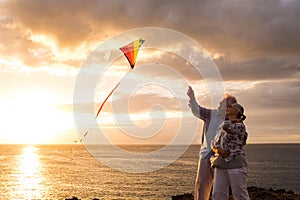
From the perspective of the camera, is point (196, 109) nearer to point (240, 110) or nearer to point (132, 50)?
point (240, 110)

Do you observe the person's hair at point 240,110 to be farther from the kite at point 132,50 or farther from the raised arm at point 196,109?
the kite at point 132,50

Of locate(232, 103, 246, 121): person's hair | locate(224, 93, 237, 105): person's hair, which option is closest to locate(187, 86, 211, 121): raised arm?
locate(224, 93, 237, 105): person's hair

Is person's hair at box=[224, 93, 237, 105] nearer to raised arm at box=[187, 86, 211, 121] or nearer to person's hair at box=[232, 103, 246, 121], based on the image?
person's hair at box=[232, 103, 246, 121]

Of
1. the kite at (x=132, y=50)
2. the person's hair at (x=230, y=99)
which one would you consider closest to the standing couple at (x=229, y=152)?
the person's hair at (x=230, y=99)

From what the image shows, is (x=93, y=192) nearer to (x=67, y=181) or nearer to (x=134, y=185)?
(x=134, y=185)

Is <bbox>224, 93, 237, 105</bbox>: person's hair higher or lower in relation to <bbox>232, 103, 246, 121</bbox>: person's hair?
higher

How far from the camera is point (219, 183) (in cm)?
671

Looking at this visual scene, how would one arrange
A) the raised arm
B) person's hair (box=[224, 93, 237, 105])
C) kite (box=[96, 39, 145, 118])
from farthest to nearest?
kite (box=[96, 39, 145, 118]) → the raised arm → person's hair (box=[224, 93, 237, 105])

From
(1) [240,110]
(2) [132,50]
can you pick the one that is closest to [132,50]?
(2) [132,50]

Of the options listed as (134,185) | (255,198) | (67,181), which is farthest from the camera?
(67,181)

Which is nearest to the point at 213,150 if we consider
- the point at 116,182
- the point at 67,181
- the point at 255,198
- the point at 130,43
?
the point at 130,43

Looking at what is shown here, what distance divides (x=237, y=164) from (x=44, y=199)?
5372 centimetres

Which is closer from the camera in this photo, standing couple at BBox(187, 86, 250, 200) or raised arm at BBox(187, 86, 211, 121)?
standing couple at BBox(187, 86, 250, 200)

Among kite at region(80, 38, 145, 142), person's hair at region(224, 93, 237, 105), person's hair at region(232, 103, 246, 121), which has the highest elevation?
kite at region(80, 38, 145, 142)
